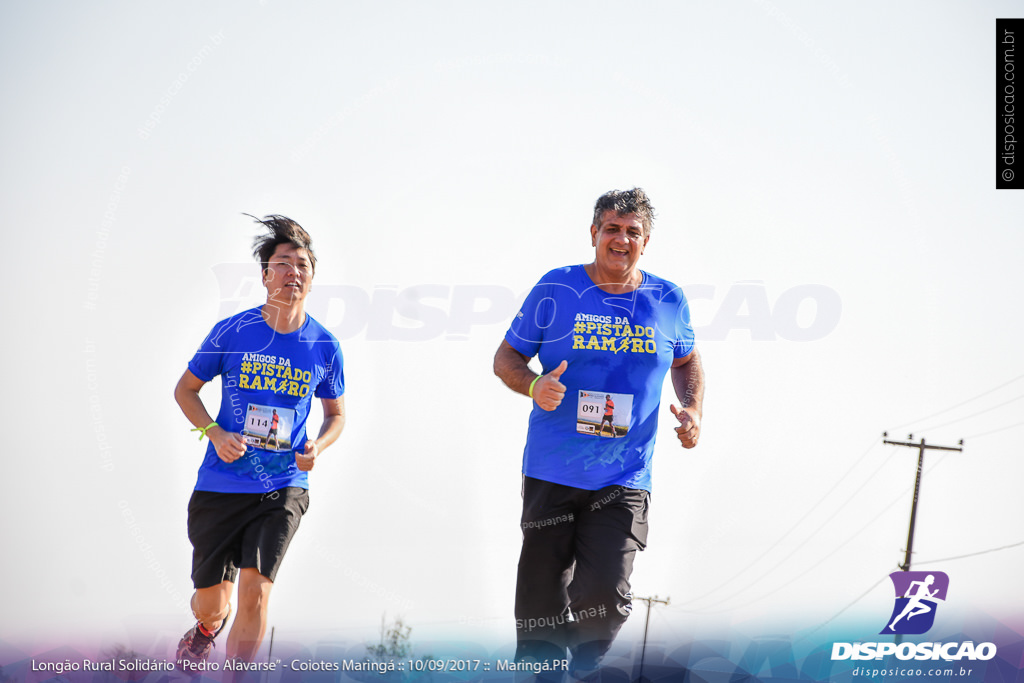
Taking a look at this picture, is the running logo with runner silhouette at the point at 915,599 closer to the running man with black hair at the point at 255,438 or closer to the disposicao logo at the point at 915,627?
the disposicao logo at the point at 915,627

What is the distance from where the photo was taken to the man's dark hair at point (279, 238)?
170 inches

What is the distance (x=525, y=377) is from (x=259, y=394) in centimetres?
140

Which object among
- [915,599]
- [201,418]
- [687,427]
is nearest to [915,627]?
[915,599]

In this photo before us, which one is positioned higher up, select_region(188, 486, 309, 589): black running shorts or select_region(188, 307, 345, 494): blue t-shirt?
select_region(188, 307, 345, 494): blue t-shirt

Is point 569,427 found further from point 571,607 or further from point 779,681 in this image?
point 779,681

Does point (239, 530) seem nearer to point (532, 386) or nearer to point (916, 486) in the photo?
point (532, 386)

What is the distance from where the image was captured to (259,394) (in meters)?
4.12

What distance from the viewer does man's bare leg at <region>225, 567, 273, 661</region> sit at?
13.0ft

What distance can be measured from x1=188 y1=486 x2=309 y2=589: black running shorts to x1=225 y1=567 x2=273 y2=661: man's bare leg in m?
0.05

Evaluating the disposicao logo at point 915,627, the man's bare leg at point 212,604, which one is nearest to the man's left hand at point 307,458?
the man's bare leg at point 212,604

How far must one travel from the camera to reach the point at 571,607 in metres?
3.70

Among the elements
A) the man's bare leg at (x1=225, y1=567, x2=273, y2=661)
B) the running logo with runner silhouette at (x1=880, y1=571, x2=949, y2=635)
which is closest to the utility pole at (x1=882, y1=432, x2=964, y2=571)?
the running logo with runner silhouette at (x1=880, y1=571, x2=949, y2=635)

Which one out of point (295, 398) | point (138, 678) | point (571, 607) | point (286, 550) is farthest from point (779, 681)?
point (138, 678)

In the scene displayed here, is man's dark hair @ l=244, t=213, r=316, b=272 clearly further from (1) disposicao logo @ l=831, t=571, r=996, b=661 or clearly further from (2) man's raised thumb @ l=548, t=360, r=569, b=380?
(1) disposicao logo @ l=831, t=571, r=996, b=661
